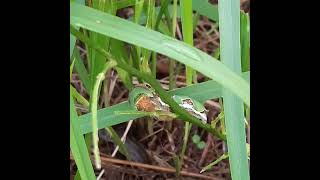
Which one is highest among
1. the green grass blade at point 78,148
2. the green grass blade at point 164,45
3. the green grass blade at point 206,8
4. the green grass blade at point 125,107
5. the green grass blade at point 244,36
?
the green grass blade at point 206,8

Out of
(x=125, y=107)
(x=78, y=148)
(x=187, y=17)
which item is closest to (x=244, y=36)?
(x=187, y=17)

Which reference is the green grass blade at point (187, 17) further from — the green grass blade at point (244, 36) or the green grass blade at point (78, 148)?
the green grass blade at point (78, 148)

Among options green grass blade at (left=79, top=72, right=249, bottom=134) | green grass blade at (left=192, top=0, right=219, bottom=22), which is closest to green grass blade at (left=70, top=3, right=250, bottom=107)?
green grass blade at (left=79, top=72, right=249, bottom=134)

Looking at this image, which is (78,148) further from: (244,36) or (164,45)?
(244,36)

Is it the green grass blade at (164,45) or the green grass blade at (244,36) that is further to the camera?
the green grass blade at (244,36)

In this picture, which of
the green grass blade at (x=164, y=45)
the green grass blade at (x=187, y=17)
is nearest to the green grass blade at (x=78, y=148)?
the green grass blade at (x=164, y=45)

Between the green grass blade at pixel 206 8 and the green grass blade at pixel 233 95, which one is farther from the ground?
the green grass blade at pixel 206 8
